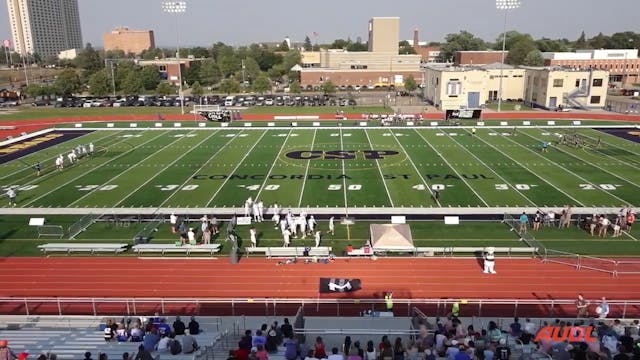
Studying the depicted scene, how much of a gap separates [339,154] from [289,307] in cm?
2249

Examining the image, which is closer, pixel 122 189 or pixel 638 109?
pixel 122 189

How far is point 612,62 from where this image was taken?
314 feet

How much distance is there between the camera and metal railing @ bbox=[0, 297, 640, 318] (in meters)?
15.5

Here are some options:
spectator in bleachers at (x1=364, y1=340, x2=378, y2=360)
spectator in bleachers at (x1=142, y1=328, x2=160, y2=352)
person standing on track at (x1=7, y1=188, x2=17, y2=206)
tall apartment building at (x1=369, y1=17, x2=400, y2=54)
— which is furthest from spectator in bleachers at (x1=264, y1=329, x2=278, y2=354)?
tall apartment building at (x1=369, y1=17, x2=400, y2=54)

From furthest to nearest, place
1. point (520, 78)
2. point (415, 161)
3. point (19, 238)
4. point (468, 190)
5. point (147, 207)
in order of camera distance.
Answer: point (520, 78) → point (415, 161) → point (468, 190) → point (147, 207) → point (19, 238)

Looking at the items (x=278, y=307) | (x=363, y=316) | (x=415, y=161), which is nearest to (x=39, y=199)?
(x=278, y=307)

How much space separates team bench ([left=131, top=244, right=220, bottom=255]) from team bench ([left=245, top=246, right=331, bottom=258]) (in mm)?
1525

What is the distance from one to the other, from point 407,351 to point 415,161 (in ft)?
82.1

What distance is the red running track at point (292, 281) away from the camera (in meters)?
16.6

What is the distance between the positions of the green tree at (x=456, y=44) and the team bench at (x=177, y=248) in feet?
420

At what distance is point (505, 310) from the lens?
15.9m

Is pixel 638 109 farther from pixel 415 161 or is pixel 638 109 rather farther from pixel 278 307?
pixel 278 307

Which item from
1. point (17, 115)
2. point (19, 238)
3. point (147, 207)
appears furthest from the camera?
point (17, 115)

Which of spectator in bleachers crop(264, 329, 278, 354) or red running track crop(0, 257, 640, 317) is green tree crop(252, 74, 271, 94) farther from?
spectator in bleachers crop(264, 329, 278, 354)
